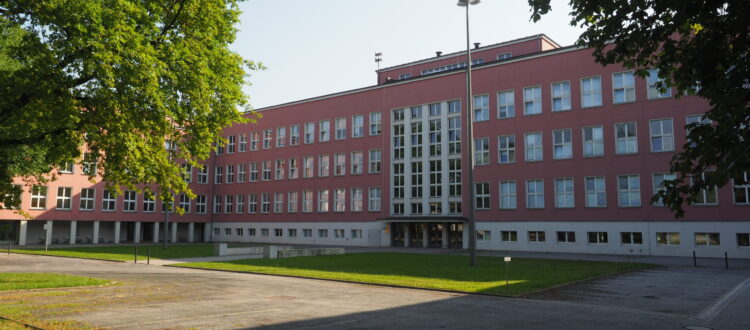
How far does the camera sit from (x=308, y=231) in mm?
55688

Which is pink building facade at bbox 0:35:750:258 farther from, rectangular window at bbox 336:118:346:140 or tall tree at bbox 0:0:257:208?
tall tree at bbox 0:0:257:208

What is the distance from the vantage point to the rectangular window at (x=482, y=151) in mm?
43750

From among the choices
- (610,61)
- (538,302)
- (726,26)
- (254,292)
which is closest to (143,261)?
(254,292)

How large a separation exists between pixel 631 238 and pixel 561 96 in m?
11.0

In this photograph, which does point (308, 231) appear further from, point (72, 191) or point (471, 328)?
point (471, 328)

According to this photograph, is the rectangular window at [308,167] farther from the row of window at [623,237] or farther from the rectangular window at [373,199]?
the row of window at [623,237]

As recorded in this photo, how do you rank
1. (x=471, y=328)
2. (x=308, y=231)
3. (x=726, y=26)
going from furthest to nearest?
(x=308, y=231)
(x=471, y=328)
(x=726, y=26)

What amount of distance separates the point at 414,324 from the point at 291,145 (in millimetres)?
48999

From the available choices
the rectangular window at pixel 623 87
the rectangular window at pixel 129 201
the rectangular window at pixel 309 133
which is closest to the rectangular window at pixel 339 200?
the rectangular window at pixel 309 133

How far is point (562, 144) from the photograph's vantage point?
4028 cm

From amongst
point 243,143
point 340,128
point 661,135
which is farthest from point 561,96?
point 243,143

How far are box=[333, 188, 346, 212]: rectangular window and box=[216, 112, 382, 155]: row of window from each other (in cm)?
517

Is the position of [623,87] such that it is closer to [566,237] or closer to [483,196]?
[566,237]

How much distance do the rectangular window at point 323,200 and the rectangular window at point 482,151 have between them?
1704 centimetres
